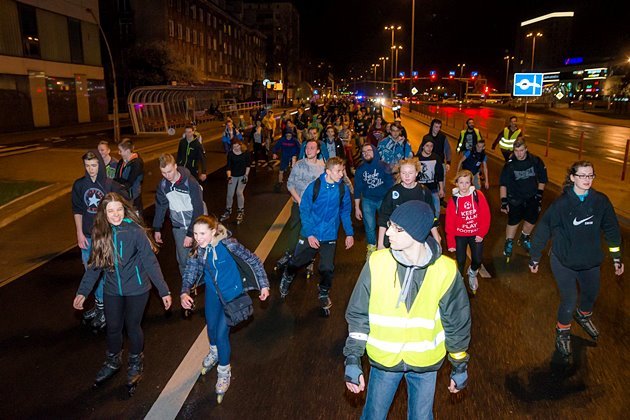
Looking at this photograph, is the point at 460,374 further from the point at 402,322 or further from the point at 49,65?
the point at 49,65

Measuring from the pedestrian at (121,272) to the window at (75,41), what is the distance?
43726mm

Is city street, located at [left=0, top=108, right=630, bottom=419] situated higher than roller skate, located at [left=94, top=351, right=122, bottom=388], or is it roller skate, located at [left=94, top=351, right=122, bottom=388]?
roller skate, located at [left=94, top=351, right=122, bottom=388]

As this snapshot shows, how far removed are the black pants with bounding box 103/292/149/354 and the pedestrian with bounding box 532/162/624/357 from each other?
12.5 ft

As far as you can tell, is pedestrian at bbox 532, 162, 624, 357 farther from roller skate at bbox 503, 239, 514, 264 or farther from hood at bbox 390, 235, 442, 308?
roller skate at bbox 503, 239, 514, 264

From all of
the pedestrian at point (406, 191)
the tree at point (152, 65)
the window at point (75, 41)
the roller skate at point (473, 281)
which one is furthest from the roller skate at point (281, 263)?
the tree at point (152, 65)

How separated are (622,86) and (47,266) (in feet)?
261

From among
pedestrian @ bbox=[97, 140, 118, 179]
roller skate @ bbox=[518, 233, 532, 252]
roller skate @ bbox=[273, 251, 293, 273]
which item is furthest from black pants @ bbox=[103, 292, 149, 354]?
roller skate @ bbox=[518, 233, 532, 252]

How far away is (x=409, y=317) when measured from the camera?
3059mm

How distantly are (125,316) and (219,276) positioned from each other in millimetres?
1027

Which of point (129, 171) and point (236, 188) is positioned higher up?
point (129, 171)

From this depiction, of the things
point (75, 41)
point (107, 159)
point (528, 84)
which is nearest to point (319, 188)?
point (107, 159)

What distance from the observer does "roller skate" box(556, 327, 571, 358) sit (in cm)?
518

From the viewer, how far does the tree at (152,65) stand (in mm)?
51562

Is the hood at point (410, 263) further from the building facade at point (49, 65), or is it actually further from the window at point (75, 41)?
the window at point (75, 41)
